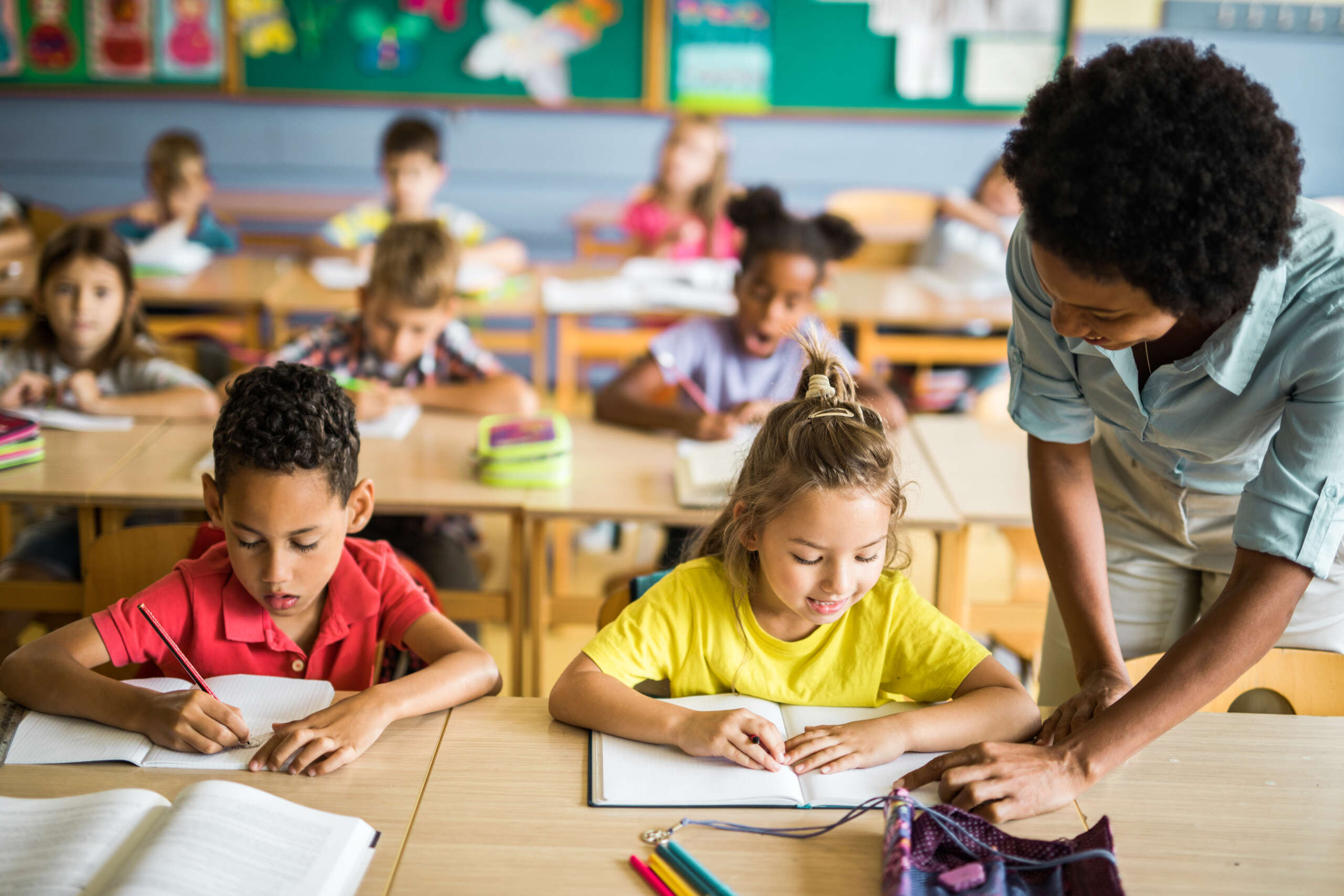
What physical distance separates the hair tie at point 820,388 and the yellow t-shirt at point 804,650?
0.78 ft

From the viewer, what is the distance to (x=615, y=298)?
3.55 m

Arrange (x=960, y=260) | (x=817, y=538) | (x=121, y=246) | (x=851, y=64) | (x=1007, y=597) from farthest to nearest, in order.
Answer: (x=851, y=64) → (x=960, y=260) → (x=1007, y=597) → (x=121, y=246) → (x=817, y=538)

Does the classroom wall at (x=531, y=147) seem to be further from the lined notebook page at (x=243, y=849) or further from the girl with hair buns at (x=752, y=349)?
the lined notebook page at (x=243, y=849)

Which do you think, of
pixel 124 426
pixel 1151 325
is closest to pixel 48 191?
pixel 124 426

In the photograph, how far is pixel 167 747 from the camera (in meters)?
1.17

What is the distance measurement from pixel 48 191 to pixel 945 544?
4.62m

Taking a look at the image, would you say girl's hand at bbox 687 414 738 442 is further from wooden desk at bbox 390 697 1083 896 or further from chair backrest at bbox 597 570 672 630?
wooden desk at bbox 390 697 1083 896

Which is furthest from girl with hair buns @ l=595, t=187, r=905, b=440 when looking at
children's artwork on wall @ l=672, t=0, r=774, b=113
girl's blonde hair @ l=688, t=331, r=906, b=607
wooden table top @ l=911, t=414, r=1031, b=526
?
children's artwork on wall @ l=672, t=0, r=774, b=113

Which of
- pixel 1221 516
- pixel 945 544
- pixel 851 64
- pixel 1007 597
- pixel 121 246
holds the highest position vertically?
pixel 851 64

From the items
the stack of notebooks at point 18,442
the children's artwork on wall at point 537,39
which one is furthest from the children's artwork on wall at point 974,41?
the stack of notebooks at point 18,442

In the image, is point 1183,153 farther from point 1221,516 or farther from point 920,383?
point 920,383

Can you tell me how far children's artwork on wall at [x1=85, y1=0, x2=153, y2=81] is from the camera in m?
4.93

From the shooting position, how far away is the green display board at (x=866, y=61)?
5102 mm

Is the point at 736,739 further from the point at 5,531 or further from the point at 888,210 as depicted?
the point at 888,210
